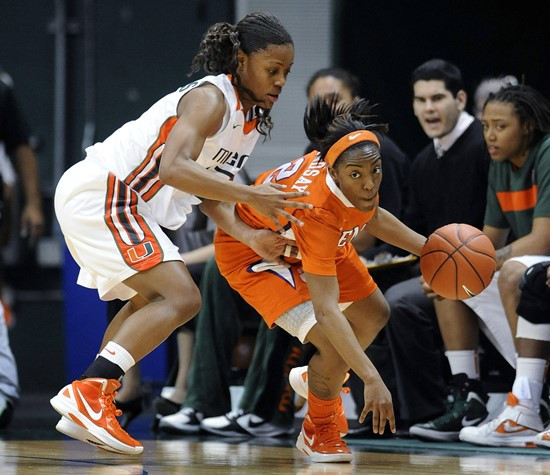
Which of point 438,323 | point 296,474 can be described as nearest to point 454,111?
point 438,323

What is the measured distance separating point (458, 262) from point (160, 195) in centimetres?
108

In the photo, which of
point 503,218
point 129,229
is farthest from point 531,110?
point 129,229

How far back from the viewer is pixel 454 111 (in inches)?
213

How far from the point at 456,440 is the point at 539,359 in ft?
1.70

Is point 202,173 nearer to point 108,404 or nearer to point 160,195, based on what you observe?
point 160,195

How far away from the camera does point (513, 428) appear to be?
4.47 meters

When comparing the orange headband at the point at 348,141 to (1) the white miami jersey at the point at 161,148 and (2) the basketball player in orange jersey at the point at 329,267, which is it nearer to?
(2) the basketball player in orange jersey at the point at 329,267

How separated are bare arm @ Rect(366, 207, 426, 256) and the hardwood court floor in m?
0.76

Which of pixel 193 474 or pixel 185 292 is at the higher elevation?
pixel 185 292

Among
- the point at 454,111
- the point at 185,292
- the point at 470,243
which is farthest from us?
the point at 454,111

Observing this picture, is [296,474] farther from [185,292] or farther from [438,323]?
[438,323]

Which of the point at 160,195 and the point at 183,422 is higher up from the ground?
the point at 160,195

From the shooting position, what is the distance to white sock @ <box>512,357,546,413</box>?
14.8ft

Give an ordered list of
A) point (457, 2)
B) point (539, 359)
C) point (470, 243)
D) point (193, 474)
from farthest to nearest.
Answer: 1. point (457, 2)
2. point (539, 359)
3. point (470, 243)
4. point (193, 474)
